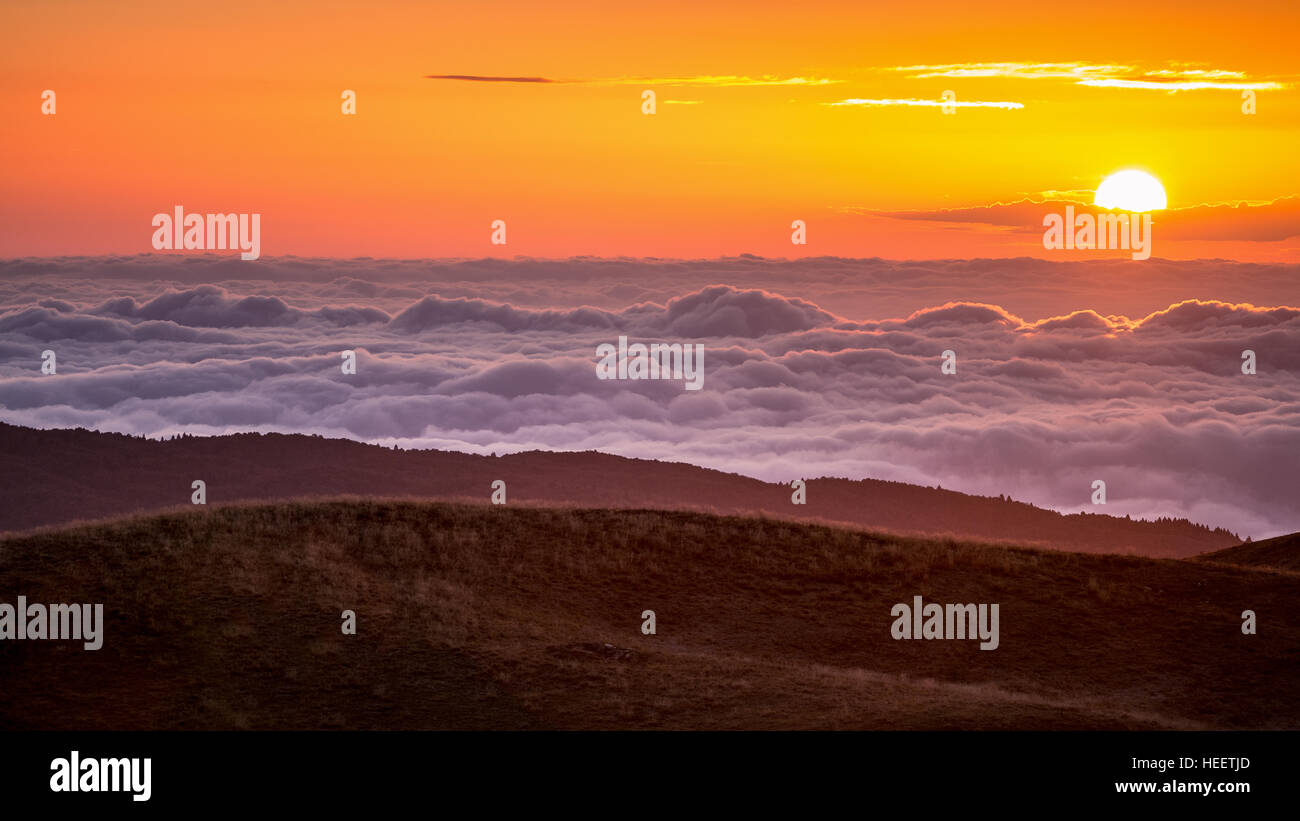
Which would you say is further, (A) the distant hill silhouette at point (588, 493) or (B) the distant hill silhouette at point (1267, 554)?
(A) the distant hill silhouette at point (588, 493)

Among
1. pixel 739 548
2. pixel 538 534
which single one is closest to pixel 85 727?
pixel 538 534

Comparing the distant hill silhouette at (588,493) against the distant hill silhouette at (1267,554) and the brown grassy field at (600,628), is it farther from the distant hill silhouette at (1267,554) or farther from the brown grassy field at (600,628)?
the brown grassy field at (600,628)

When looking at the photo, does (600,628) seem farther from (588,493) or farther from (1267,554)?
(588,493)

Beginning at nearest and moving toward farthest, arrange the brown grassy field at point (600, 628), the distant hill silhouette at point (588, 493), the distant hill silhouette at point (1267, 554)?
the brown grassy field at point (600, 628)
the distant hill silhouette at point (1267, 554)
the distant hill silhouette at point (588, 493)

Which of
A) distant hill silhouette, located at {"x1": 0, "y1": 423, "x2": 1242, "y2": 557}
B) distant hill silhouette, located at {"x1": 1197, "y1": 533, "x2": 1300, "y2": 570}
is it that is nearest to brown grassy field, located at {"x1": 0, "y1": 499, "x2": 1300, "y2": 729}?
distant hill silhouette, located at {"x1": 1197, "y1": 533, "x2": 1300, "y2": 570}

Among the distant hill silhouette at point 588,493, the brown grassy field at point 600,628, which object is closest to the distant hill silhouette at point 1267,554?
the brown grassy field at point 600,628

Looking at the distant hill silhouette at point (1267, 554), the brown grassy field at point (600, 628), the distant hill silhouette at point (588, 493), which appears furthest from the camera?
the distant hill silhouette at point (588, 493)

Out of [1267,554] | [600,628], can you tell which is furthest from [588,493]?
[600,628]

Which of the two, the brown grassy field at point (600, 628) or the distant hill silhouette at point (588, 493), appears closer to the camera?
the brown grassy field at point (600, 628)
